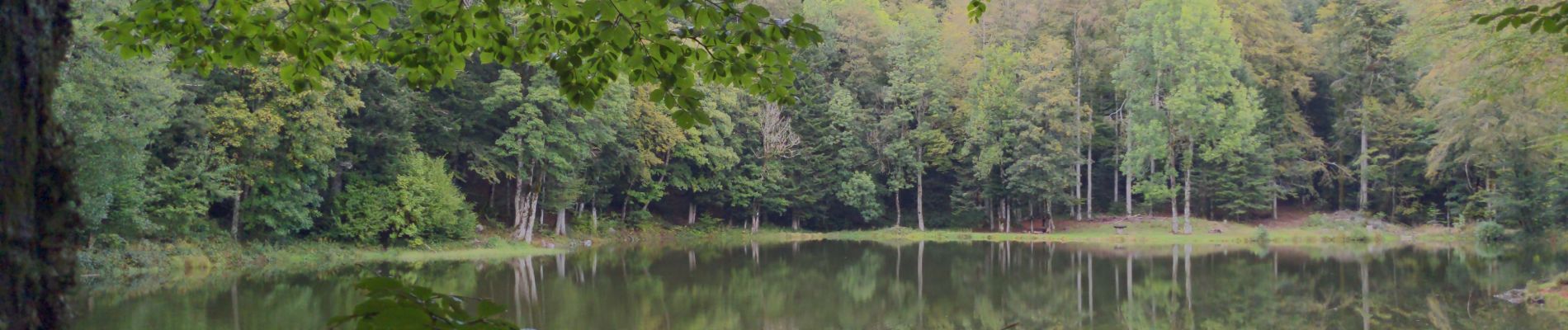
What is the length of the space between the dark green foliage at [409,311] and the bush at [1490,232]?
1414 inches

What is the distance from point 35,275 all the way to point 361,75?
2372cm

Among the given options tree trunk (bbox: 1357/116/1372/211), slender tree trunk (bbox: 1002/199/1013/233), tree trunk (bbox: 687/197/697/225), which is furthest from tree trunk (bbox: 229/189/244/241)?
tree trunk (bbox: 1357/116/1372/211)

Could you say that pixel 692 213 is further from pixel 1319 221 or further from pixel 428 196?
pixel 1319 221

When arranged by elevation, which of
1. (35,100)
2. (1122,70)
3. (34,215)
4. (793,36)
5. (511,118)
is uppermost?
(1122,70)

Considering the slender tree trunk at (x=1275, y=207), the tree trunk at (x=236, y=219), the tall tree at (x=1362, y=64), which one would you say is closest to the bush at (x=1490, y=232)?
the tall tree at (x=1362, y=64)

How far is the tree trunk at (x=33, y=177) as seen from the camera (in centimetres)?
188

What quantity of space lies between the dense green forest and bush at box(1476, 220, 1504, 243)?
0.79 meters

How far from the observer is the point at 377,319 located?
92.3 inches

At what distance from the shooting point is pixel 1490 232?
99.8 feet

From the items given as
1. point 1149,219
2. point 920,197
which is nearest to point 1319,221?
point 1149,219

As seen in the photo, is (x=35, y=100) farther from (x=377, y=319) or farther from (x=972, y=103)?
(x=972, y=103)

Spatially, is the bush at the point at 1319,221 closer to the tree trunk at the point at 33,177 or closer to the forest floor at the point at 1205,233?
the forest floor at the point at 1205,233

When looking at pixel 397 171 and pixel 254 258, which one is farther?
pixel 397 171

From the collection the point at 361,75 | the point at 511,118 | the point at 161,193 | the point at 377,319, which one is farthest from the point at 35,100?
Answer: the point at 511,118
